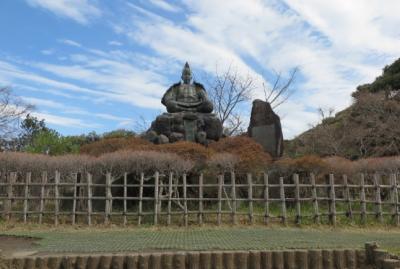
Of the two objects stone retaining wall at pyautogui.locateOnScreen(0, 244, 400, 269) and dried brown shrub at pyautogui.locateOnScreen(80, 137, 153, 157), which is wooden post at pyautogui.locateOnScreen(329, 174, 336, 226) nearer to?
dried brown shrub at pyautogui.locateOnScreen(80, 137, 153, 157)

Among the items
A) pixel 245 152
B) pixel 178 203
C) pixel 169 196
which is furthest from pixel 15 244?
pixel 245 152

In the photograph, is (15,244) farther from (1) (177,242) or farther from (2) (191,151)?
(2) (191,151)

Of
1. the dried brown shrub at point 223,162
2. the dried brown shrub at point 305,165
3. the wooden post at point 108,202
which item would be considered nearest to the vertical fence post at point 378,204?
the dried brown shrub at point 305,165

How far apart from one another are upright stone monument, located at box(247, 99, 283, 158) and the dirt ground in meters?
10.6

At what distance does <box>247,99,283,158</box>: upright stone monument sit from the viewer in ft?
57.4

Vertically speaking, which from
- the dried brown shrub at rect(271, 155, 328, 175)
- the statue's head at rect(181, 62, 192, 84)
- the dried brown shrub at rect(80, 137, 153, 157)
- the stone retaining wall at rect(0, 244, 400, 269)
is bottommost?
the stone retaining wall at rect(0, 244, 400, 269)

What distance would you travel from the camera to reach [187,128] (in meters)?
17.5

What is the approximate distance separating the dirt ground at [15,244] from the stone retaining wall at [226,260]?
3.75 ft

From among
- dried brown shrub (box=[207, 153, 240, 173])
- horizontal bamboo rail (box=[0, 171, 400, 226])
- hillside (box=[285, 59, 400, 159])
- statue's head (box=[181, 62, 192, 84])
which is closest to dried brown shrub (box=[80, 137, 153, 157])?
horizontal bamboo rail (box=[0, 171, 400, 226])

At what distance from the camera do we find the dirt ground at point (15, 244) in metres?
7.21

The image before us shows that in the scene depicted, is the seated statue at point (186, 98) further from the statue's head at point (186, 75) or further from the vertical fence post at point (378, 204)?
the vertical fence post at point (378, 204)

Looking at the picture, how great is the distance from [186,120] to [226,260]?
38.5 ft

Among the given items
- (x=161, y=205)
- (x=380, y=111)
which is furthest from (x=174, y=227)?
(x=380, y=111)

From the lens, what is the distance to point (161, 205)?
1285 centimetres
